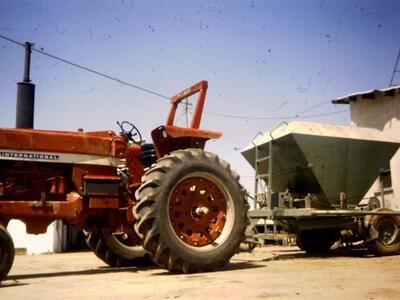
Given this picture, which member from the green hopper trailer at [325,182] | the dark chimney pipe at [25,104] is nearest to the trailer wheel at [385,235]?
the green hopper trailer at [325,182]

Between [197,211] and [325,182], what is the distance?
400cm

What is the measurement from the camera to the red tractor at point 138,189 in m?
5.33

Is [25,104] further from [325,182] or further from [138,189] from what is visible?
[138,189]

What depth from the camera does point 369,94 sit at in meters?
17.6

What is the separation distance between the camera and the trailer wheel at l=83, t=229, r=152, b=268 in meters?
6.90

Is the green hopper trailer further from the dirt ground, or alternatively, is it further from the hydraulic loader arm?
the dirt ground

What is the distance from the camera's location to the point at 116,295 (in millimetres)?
3920

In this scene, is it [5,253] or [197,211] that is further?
[197,211]

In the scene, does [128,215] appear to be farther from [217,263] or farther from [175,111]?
[175,111]

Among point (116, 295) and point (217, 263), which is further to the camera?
point (217, 263)

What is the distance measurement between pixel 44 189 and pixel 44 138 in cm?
67

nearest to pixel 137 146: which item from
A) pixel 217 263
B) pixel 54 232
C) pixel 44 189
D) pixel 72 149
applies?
pixel 72 149

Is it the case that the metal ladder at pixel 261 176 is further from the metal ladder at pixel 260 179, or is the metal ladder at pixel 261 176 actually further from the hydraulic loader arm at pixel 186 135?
the hydraulic loader arm at pixel 186 135

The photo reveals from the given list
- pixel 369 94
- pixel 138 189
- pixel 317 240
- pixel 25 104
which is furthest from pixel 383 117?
pixel 25 104
